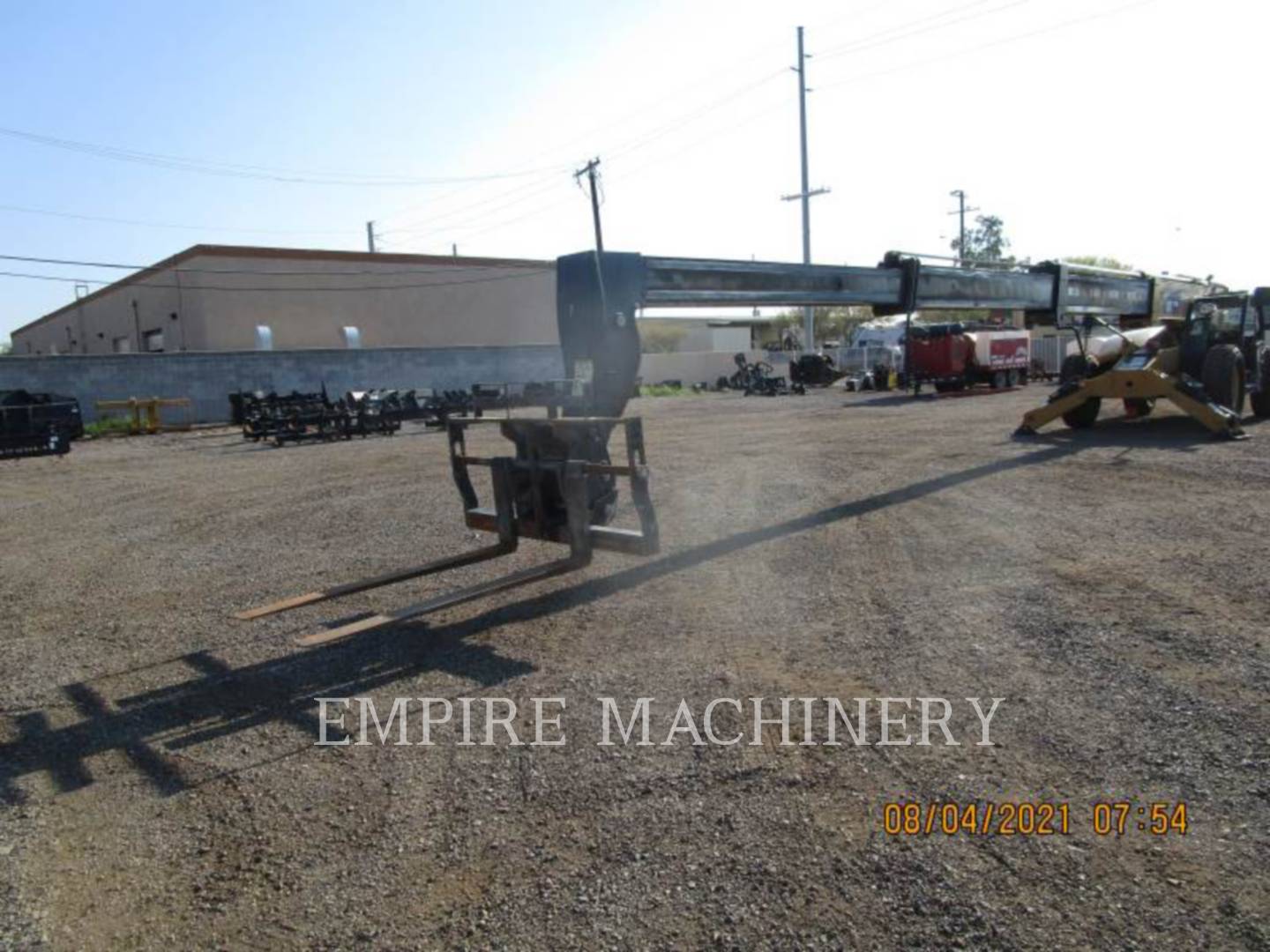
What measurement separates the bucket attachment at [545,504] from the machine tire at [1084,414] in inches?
448

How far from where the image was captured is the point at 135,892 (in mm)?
3428

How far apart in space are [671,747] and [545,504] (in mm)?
3189

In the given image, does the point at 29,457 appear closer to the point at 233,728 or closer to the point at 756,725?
the point at 233,728

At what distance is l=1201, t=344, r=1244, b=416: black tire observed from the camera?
15.1 metres

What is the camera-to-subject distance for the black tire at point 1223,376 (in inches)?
595

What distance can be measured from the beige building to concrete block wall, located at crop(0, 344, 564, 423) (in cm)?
460

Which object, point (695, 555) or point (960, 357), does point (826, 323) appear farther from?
point (695, 555)

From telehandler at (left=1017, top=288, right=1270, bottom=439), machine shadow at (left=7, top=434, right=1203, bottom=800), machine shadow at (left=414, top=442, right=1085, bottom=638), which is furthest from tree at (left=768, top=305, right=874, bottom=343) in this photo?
machine shadow at (left=7, top=434, right=1203, bottom=800)

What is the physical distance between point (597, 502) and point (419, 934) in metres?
4.53

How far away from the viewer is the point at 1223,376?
15125mm

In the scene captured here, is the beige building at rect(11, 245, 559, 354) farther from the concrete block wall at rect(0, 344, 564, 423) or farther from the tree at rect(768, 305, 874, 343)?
the tree at rect(768, 305, 874, 343)

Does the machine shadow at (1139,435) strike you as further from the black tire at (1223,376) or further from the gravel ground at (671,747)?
the gravel ground at (671,747)
